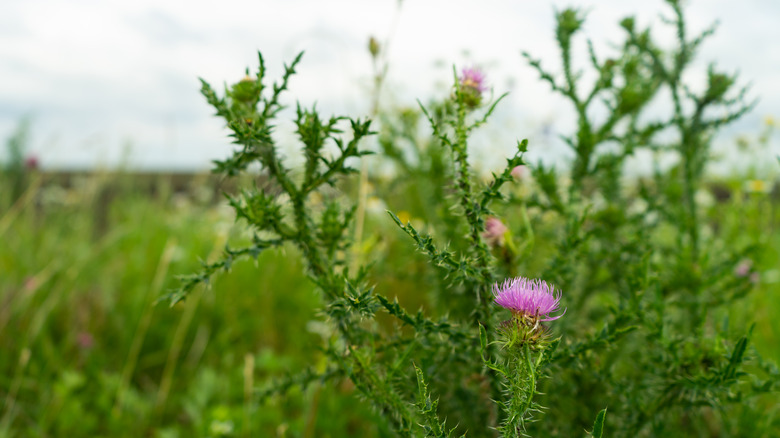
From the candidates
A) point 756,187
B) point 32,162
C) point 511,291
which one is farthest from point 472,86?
point 756,187

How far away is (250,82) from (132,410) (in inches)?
67.9

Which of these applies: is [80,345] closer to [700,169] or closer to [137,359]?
[137,359]

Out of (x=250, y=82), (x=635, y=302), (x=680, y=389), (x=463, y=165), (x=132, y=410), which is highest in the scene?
(x=250, y=82)

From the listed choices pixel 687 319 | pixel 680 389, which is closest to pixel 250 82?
pixel 680 389

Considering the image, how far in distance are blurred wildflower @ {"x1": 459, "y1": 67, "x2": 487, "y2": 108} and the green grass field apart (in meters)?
0.66

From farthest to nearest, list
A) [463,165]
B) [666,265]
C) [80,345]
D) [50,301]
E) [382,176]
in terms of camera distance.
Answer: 1. [382,176]
2. [50,301]
3. [80,345]
4. [666,265]
5. [463,165]

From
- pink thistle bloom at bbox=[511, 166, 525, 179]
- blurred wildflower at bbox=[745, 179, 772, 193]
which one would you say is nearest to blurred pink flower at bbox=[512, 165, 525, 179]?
pink thistle bloom at bbox=[511, 166, 525, 179]

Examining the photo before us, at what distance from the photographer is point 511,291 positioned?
2.89 ft

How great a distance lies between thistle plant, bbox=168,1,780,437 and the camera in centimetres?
99

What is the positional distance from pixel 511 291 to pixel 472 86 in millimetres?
505

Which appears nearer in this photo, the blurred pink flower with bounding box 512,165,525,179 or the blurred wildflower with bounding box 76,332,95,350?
the blurred pink flower with bounding box 512,165,525,179

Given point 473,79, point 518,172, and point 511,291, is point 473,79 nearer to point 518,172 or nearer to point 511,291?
point 511,291

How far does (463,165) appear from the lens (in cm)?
106

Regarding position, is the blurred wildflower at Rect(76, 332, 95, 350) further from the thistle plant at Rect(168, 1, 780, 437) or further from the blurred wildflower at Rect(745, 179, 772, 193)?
the blurred wildflower at Rect(745, 179, 772, 193)
